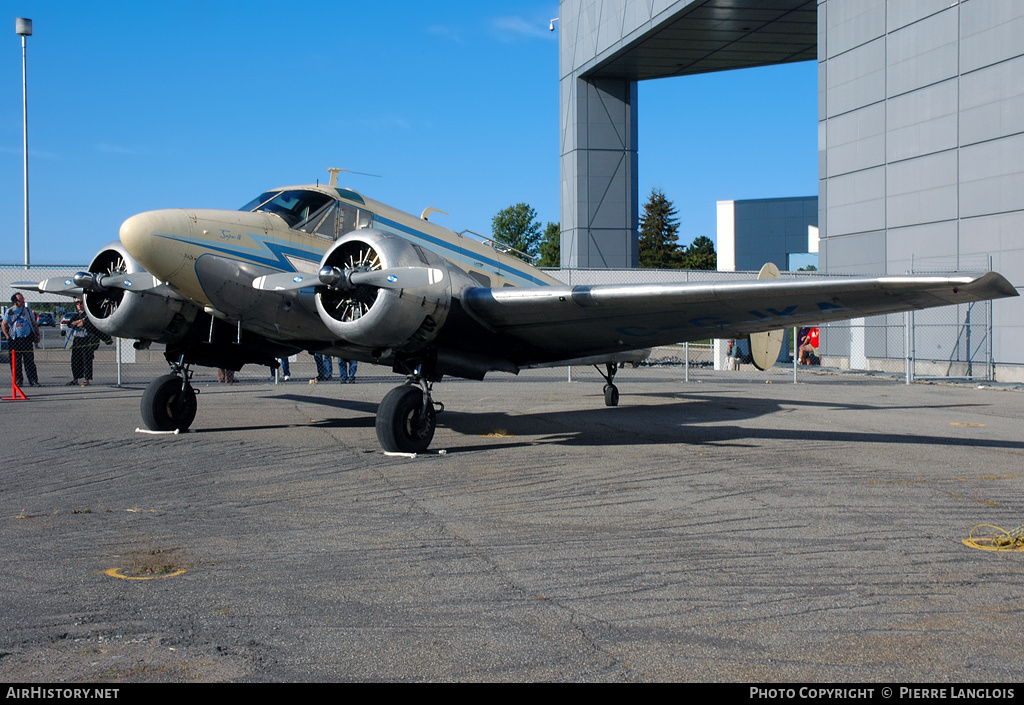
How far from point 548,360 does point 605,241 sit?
91.4ft

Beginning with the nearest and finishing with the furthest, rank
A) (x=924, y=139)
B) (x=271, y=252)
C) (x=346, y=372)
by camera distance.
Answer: (x=271, y=252), (x=346, y=372), (x=924, y=139)

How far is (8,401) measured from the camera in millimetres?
15992

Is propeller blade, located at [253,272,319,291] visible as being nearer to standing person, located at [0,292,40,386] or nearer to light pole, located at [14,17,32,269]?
standing person, located at [0,292,40,386]

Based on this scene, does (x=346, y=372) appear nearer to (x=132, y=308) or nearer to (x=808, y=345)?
(x=132, y=308)

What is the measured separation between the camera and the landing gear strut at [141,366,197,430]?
11.0 metres

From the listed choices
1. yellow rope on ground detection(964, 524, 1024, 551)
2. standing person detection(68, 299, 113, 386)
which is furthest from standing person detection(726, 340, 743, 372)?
yellow rope on ground detection(964, 524, 1024, 551)

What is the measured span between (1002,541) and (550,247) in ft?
324

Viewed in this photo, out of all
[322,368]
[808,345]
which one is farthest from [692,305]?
[808,345]

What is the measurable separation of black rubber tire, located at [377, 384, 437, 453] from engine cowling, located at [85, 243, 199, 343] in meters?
3.84

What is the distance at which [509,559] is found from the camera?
15.6ft

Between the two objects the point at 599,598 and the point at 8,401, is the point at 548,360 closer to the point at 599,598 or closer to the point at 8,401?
the point at 599,598

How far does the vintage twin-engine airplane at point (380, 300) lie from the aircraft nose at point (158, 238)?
1 centimetres

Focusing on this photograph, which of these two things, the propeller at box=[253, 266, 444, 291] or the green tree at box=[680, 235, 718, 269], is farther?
the green tree at box=[680, 235, 718, 269]

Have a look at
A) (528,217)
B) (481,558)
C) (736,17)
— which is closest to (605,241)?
(736,17)
